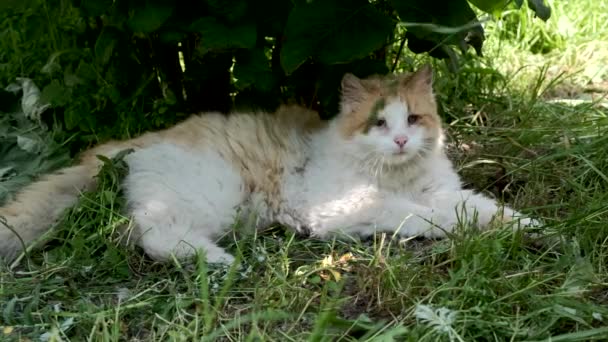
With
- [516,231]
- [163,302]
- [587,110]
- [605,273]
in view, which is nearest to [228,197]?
[163,302]

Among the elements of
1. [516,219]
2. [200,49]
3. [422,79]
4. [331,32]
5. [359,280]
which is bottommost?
[359,280]

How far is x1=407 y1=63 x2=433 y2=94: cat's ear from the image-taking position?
3.53m

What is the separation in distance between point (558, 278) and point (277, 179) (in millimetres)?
1345

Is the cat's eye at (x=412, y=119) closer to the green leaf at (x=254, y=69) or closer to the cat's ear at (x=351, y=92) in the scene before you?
the cat's ear at (x=351, y=92)

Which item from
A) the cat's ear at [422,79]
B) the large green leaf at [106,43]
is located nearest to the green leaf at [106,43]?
the large green leaf at [106,43]

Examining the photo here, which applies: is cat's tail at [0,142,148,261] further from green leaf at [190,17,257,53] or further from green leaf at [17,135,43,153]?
green leaf at [190,17,257,53]

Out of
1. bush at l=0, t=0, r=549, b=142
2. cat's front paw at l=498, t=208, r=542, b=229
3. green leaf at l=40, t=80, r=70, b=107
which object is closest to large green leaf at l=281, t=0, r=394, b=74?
bush at l=0, t=0, r=549, b=142

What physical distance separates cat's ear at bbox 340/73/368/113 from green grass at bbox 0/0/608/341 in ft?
2.12

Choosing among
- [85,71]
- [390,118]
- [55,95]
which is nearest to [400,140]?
[390,118]

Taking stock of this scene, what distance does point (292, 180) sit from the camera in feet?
11.6

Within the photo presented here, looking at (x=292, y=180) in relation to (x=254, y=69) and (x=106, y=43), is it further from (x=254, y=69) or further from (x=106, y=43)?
(x=106, y=43)

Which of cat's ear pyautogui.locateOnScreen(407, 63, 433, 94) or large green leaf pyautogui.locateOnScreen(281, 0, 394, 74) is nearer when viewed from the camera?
large green leaf pyautogui.locateOnScreen(281, 0, 394, 74)

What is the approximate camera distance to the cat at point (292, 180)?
321 centimetres

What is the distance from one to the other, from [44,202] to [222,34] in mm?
1024
